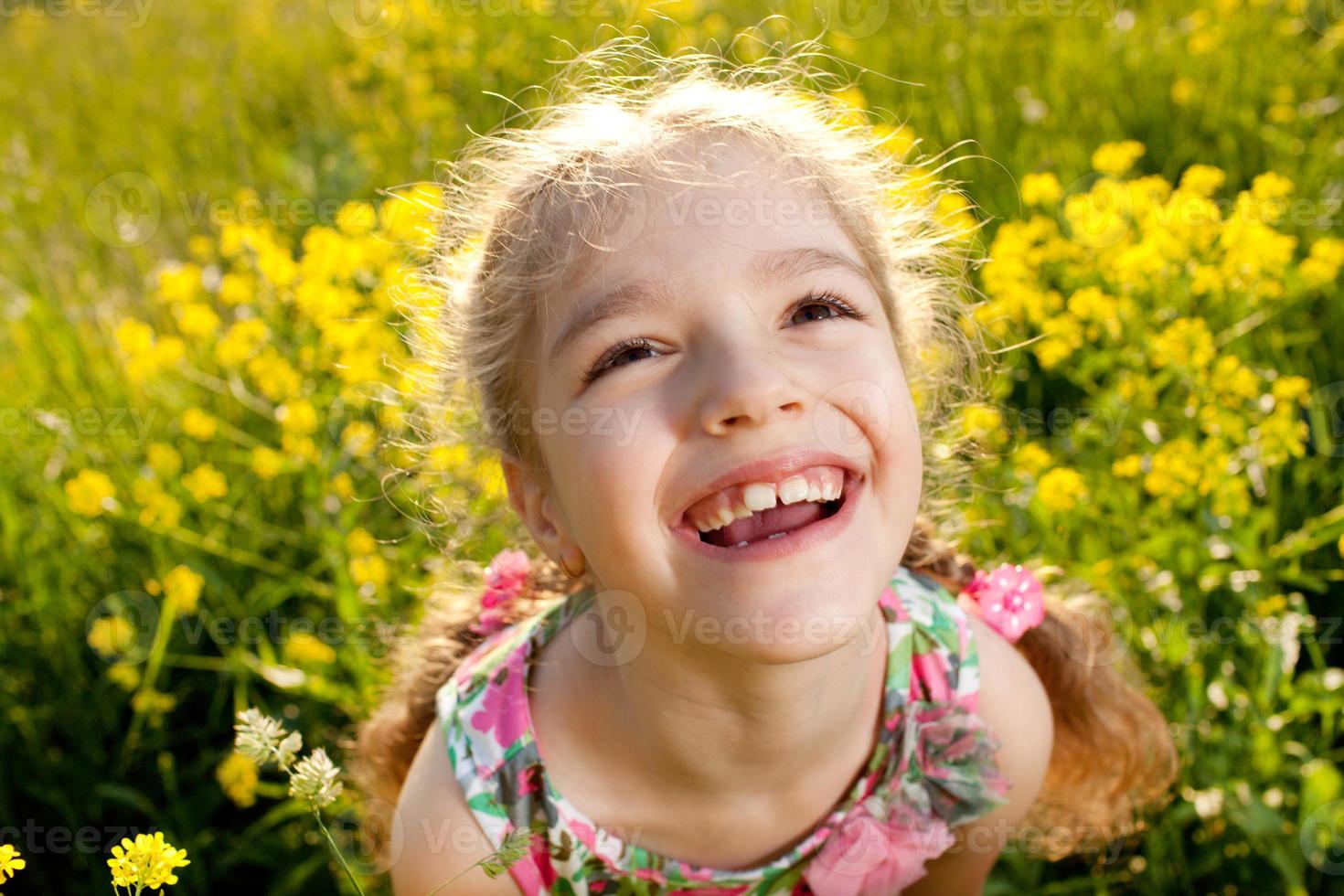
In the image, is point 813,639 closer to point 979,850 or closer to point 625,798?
point 625,798

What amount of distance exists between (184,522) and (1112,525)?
1.86 metres

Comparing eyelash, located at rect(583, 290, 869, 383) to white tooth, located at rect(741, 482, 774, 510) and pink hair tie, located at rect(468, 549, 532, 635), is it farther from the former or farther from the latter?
pink hair tie, located at rect(468, 549, 532, 635)

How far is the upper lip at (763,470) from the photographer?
1.35 metres

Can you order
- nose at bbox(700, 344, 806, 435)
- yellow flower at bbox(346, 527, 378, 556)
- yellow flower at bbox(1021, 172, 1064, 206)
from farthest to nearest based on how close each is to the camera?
yellow flower at bbox(1021, 172, 1064, 206) → yellow flower at bbox(346, 527, 378, 556) → nose at bbox(700, 344, 806, 435)

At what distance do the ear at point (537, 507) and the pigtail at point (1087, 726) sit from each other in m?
0.62

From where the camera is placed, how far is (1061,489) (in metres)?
2.14

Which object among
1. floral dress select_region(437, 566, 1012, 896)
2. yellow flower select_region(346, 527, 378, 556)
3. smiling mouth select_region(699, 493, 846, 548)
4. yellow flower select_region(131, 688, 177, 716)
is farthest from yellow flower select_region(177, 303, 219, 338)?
smiling mouth select_region(699, 493, 846, 548)

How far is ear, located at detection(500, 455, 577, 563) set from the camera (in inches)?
63.3

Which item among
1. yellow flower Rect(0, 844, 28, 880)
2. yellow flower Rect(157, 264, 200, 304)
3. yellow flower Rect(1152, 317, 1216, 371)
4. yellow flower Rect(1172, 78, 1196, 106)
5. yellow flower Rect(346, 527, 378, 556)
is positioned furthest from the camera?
yellow flower Rect(1172, 78, 1196, 106)

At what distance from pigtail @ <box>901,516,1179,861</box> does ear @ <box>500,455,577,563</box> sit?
62cm

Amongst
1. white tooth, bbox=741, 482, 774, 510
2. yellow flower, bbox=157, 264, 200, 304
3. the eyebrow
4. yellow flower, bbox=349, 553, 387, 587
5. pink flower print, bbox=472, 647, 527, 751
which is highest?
the eyebrow

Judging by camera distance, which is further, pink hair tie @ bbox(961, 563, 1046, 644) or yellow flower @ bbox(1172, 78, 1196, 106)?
yellow flower @ bbox(1172, 78, 1196, 106)

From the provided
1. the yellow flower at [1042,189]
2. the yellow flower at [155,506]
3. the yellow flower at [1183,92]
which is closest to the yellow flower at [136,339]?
the yellow flower at [155,506]

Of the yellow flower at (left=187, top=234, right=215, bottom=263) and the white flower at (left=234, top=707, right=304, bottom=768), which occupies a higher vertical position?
the white flower at (left=234, top=707, right=304, bottom=768)
